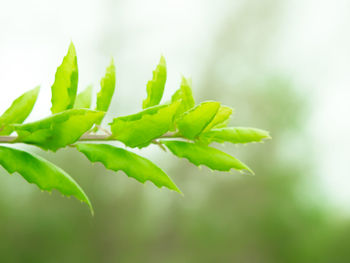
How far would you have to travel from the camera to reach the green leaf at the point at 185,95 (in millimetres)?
316

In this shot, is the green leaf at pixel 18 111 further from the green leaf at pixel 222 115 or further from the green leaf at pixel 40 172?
the green leaf at pixel 222 115

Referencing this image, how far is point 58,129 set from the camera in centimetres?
27

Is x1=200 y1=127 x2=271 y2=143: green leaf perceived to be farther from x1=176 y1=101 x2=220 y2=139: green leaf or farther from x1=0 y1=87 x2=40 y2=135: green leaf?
x1=0 y1=87 x2=40 y2=135: green leaf

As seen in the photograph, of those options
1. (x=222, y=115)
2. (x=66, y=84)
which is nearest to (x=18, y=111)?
(x=66, y=84)

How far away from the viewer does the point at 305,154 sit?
9281mm

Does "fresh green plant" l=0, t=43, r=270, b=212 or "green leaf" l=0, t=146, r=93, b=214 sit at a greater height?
"fresh green plant" l=0, t=43, r=270, b=212

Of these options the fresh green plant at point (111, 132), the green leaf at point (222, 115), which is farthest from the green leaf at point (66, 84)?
the green leaf at point (222, 115)

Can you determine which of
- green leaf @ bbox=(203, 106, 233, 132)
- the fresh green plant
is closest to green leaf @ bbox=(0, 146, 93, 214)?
the fresh green plant

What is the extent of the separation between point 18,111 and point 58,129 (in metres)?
0.04

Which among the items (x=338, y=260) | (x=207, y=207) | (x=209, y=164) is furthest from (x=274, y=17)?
(x=209, y=164)

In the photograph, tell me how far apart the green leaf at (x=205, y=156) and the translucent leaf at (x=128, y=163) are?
23mm

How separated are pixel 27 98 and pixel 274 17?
10.9m

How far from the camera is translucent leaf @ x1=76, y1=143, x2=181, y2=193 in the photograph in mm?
285

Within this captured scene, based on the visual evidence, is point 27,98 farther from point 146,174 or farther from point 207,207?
point 207,207
